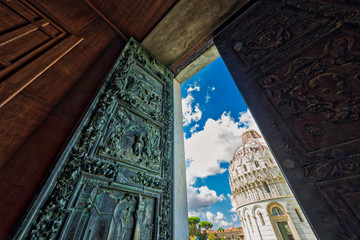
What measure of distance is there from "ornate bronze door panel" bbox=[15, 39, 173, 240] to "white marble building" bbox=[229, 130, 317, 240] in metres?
23.8

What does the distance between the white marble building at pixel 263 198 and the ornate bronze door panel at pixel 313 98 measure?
931 inches

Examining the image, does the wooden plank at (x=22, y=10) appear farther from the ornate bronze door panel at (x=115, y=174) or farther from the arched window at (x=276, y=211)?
the arched window at (x=276, y=211)

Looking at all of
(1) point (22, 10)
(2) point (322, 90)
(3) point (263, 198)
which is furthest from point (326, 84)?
(3) point (263, 198)

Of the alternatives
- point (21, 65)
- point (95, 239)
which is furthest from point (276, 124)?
point (21, 65)

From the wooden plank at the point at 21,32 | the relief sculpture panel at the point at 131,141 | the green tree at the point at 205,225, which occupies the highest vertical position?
the green tree at the point at 205,225

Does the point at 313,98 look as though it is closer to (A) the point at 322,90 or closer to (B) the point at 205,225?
(A) the point at 322,90

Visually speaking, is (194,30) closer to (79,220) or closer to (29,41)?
(29,41)

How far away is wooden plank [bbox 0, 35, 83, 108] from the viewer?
4.08 ft

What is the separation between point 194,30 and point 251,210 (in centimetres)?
→ 2607

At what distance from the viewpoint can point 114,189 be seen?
5.19ft

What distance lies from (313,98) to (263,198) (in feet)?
80.0

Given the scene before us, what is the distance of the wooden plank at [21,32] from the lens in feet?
4.58

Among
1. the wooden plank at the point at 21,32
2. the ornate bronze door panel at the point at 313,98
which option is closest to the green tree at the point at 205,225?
the ornate bronze door panel at the point at 313,98

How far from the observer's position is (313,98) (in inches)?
60.3
